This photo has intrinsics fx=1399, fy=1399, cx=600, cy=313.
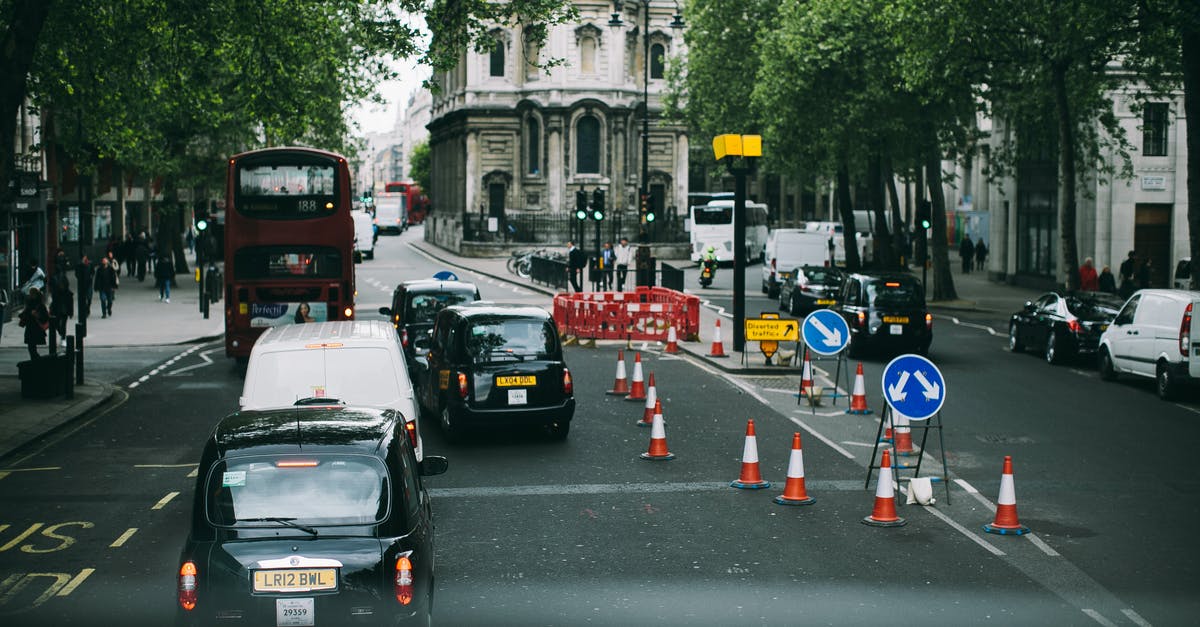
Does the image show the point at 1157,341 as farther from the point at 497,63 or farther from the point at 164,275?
the point at 497,63

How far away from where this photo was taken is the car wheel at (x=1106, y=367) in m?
23.5

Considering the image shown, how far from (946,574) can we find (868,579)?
0.67 meters

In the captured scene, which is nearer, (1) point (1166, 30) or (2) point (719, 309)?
(1) point (1166, 30)

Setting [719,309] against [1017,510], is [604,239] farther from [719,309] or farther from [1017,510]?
[1017,510]

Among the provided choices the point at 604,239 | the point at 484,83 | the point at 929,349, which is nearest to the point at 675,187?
the point at 604,239

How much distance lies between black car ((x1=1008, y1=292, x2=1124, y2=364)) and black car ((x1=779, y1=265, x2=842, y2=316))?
941 centimetres

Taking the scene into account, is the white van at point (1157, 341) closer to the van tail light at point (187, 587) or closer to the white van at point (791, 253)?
the van tail light at point (187, 587)

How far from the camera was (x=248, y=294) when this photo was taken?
979 inches

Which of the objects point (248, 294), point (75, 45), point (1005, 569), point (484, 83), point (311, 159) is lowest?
point (1005, 569)

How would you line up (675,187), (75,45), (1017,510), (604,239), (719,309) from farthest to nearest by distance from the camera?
(675,187), (604,239), (719,309), (75,45), (1017,510)

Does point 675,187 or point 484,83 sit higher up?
point 484,83

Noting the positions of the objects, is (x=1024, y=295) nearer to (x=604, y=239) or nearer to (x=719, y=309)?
(x=719, y=309)

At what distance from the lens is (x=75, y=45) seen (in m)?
23.0

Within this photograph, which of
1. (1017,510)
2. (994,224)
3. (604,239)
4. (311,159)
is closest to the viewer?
(1017,510)
